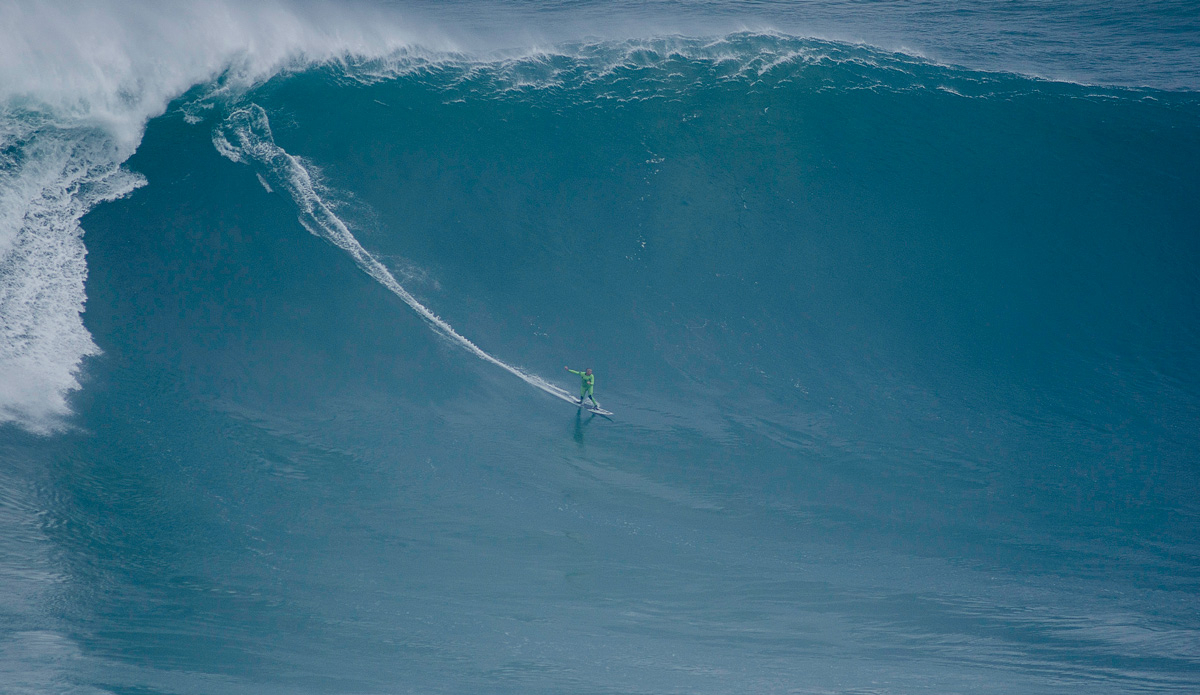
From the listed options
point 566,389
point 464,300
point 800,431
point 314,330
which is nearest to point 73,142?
point 314,330

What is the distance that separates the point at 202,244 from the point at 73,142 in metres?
→ 3.53

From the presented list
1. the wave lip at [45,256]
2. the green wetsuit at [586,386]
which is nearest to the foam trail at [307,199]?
the green wetsuit at [586,386]

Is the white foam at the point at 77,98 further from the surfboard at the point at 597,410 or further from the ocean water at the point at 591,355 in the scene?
the surfboard at the point at 597,410

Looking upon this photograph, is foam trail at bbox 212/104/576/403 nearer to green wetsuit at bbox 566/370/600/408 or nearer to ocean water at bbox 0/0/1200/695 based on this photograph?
ocean water at bbox 0/0/1200/695

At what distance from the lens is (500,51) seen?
1600cm

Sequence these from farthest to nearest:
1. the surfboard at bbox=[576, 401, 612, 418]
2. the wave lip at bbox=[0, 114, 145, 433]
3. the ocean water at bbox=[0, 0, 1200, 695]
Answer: the surfboard at bbox=[576, 401, 612, 418], the wave lip at bbox=[0, 114, 145, 433], the ocean water at bbox=[0, 0, 1200, 695]

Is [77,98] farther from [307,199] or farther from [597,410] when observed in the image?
[597,410]

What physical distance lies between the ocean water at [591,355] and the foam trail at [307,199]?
74mm

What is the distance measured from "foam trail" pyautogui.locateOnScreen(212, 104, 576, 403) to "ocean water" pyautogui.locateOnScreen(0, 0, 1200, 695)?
0.24 ft

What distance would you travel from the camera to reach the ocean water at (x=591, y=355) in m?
8.48

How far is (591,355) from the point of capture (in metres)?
11.7

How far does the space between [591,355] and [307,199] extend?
19.6 feet

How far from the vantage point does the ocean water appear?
8484 millimetres

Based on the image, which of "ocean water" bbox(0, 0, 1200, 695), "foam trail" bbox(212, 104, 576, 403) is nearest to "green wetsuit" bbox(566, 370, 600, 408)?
"foam trail" bbox(212, 104, 576, 403)
